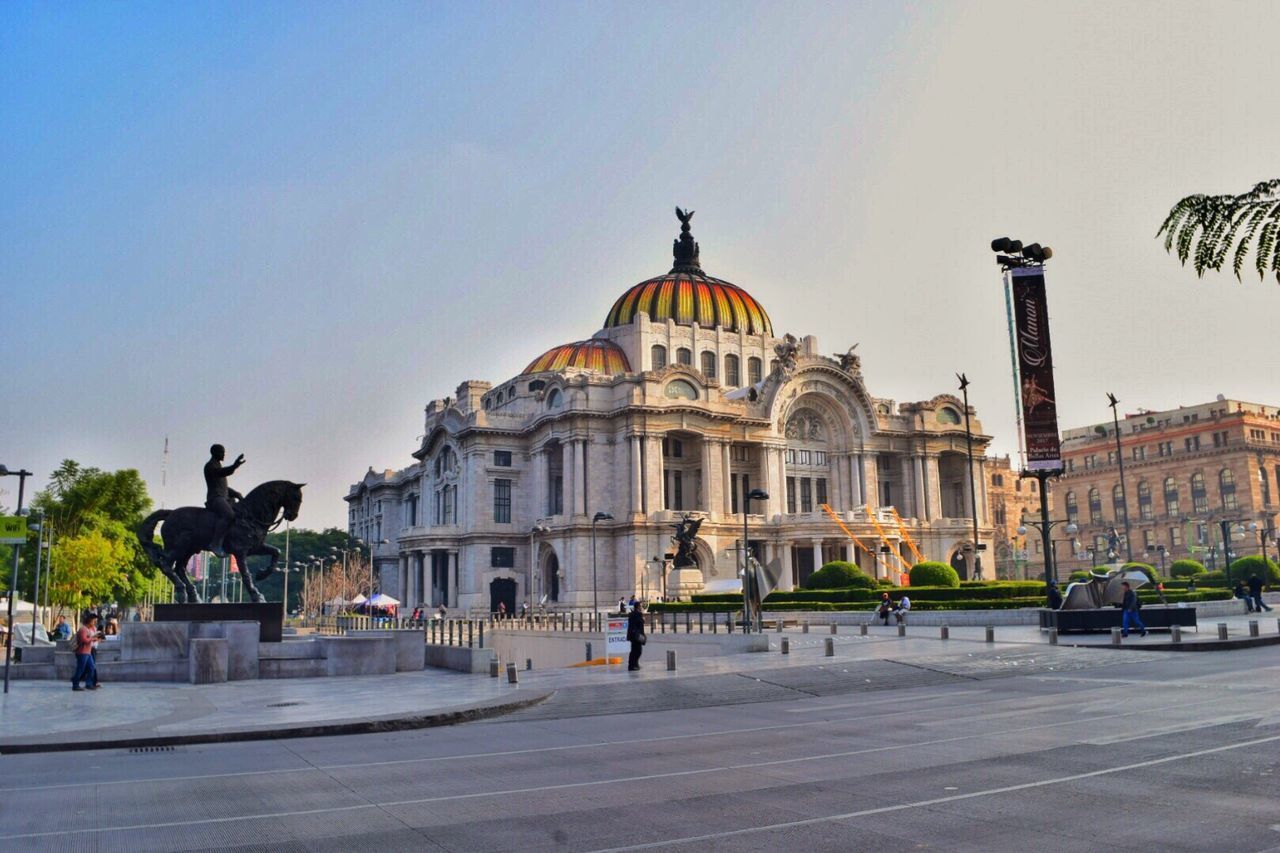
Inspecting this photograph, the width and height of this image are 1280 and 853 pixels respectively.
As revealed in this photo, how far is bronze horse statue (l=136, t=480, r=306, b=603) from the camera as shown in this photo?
28.2 meters

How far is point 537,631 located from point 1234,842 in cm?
4301

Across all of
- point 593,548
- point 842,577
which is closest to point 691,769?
point 842,577

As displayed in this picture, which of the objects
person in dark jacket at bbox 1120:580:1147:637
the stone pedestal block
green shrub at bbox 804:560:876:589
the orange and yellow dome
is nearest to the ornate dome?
the orange and yellow dome

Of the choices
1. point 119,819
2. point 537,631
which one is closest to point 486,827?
point 119,819

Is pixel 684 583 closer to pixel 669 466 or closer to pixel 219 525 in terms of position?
pixel 669 466

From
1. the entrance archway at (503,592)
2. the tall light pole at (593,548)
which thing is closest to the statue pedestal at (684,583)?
the tall light pole at (593,548)

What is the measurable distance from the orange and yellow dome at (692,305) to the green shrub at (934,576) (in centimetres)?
3972

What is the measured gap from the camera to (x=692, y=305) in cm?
9356

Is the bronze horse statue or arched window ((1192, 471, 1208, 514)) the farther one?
arched window ((1192, 471, 1208, 514))

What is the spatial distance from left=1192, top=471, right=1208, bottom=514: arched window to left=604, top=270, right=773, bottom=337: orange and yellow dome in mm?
46431

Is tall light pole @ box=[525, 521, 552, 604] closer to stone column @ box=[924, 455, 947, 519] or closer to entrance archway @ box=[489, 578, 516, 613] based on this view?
entrance archway @ box=[489, 578, 516, 613]

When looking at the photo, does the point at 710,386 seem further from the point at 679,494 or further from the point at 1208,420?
the point at 1208,420

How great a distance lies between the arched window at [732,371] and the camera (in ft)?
304

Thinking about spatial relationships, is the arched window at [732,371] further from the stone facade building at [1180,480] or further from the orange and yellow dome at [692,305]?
the stone facade building at [1180,480]
